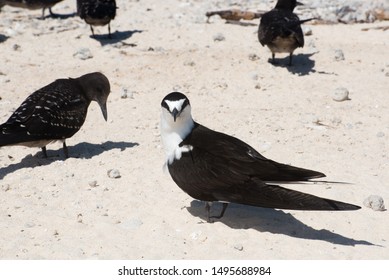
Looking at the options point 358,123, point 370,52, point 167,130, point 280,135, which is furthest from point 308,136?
point 370,52

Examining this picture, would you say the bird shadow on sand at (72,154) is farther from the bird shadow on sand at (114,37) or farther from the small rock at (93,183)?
the bird shadow on sand at (114,37)

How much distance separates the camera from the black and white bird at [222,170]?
5.64 metres

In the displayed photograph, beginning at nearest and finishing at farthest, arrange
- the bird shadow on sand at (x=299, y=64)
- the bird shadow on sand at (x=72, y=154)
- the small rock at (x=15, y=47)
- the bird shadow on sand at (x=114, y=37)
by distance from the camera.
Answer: the bird shadow on sand at (x=72, y=154)
the bird shadow on sand at (x=299, y=64)
the small rock at (x=15, y=47)
the bird shadow on sand at (x=114, y=37)

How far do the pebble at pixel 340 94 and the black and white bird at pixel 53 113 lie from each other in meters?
3.47

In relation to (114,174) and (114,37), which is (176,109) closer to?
(114,174)

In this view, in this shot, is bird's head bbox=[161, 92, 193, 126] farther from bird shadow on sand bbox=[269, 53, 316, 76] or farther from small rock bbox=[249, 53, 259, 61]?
small rock bbox=[249, 53, 259, 61]

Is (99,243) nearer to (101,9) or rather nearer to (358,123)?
(358,123)

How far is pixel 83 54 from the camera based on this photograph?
39.9ft

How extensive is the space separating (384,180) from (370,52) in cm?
536

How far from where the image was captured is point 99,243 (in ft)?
19.3

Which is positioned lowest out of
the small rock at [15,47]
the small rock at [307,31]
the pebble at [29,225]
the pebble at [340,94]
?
the small rock at [15,47]

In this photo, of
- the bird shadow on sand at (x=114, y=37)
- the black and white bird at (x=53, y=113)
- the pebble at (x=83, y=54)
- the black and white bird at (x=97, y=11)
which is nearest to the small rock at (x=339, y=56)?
the bird shadow on sand at (x=114, y=37)

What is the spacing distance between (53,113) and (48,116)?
0.08 metres

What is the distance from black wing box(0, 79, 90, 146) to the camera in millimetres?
7609
